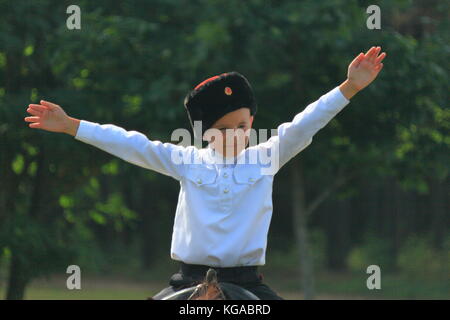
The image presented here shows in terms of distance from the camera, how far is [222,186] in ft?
13.0

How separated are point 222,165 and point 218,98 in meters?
0.34

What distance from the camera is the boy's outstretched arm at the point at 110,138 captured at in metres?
3.89

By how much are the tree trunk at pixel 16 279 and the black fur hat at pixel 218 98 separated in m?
7.10

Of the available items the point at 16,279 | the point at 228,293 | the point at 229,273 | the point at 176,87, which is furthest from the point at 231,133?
the point at 16,279

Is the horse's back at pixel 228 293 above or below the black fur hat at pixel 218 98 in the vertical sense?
below

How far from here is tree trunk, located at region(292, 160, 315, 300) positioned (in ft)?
40.8

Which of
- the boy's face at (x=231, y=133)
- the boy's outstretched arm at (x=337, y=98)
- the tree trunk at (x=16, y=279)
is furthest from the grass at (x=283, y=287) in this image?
the boy's outstretched arm at (x=337, y=98)

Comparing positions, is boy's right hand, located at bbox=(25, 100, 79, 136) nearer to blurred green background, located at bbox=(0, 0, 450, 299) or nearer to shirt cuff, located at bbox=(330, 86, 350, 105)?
shirt cuff, located at bbox=(330, 86, 350, 105)

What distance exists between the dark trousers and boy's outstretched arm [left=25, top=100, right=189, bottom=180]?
511 millimetres

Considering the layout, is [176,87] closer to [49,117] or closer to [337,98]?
[49,117]

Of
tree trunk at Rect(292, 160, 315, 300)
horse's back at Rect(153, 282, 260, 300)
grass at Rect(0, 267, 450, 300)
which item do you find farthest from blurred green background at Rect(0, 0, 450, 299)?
horse's back at Rect(153, 282, 260, 300)

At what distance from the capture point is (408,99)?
10938mm

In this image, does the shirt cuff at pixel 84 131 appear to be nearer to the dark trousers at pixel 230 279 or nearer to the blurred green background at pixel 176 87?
the dark trousers at pixel 230 279

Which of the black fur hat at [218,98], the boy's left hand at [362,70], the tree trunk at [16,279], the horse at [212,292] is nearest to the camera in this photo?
the horse at [212,292]
